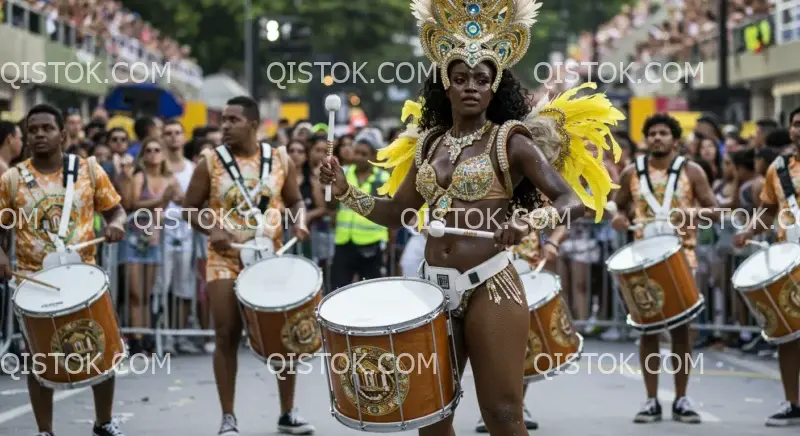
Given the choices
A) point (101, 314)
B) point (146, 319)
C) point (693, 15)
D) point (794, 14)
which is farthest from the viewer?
point (693, 15)

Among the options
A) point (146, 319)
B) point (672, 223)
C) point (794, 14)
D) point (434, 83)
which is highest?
point (794, 14)

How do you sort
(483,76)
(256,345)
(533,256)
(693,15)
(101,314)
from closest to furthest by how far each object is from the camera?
(483,76) → (101,314) → (256,345) → (533,256) → (693,15)

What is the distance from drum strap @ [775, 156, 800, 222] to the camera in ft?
32.6

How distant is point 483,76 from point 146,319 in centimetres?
799

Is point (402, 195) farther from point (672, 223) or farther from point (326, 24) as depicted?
point (326, 24)

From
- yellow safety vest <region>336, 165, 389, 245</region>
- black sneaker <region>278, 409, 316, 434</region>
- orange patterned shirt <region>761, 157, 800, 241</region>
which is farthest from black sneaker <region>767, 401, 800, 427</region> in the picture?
yellow safety vest <region>336, 165, 389, 245</region>

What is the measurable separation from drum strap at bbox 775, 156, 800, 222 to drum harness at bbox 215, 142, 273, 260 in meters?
3.40

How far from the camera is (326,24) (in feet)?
163

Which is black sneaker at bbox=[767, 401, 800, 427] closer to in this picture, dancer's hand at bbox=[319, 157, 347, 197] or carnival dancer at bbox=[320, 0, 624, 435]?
carnival dancer at bbox=[320, 0, 624, 435]

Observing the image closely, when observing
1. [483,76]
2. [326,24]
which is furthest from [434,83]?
[326,24]

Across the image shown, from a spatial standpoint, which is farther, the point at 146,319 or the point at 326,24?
the point at 326,24

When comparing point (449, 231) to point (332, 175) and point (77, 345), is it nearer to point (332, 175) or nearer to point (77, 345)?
point (332, 175)

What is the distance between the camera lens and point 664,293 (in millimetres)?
9812

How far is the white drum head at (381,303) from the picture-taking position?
20.7ft
